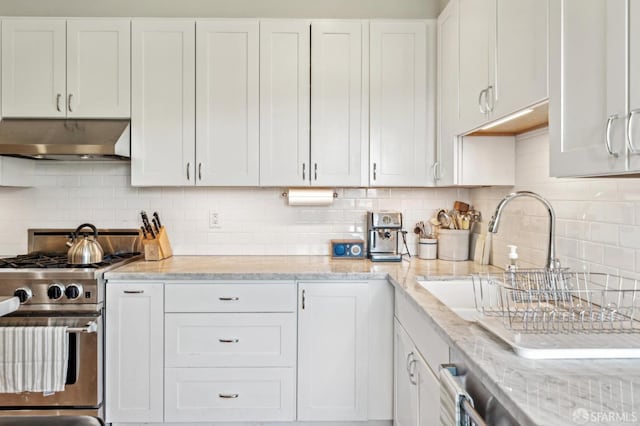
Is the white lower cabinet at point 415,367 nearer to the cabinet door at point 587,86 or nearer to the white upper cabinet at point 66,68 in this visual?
the cabinet door at point 587,86

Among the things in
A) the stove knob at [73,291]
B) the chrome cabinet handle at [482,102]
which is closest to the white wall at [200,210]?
the stove knob at [73,291]

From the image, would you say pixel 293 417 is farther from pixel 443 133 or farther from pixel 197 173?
pixel 443 133

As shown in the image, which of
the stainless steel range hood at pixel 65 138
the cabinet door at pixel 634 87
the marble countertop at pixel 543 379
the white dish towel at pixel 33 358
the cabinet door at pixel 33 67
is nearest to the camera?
the marble countertop at pixel 543 379

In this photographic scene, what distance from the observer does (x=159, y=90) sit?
282 cm

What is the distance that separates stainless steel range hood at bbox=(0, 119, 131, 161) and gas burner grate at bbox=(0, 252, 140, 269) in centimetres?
61

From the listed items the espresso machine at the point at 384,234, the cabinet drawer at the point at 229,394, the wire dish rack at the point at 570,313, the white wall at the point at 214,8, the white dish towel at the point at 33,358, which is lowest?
the cabinet drawer at the point at 229,394

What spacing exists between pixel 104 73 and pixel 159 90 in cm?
34

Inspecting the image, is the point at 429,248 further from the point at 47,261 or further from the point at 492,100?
the point at 47,261

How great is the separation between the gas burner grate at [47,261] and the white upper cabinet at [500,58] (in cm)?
207

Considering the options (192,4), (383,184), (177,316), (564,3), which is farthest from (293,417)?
A: (192,4)

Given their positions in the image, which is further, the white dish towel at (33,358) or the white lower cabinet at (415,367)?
the white dish towel at (33,358)

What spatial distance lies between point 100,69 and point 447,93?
204 cm

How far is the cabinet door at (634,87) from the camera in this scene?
1036 millimetres

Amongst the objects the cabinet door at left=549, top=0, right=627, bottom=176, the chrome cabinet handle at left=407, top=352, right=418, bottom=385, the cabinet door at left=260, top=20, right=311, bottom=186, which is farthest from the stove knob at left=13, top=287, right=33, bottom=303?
the cabinet door at left=549, top=0, right=627, bottom=176
